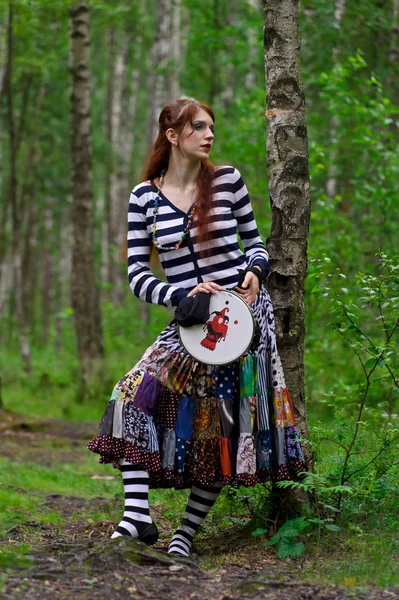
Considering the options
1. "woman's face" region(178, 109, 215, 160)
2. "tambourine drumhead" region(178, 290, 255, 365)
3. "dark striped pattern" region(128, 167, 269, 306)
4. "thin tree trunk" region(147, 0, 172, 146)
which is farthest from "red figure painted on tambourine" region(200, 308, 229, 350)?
"thin tree trunk" region(147, 0, 172, 146)

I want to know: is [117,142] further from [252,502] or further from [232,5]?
[252,502]

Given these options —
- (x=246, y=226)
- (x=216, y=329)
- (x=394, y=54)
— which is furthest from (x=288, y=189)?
(x=394, y=54)

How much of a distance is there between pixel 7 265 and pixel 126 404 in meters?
15.3

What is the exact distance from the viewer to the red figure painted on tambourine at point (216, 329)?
166 inches

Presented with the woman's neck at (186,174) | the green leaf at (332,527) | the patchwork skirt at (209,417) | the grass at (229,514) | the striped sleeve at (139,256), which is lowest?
the grass at (229,514)

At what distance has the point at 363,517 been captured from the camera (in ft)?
15.3

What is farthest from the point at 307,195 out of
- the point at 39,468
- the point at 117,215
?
the point at 117,215

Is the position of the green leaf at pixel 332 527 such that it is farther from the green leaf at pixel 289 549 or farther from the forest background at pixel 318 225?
the green leaf at pixel 289 549

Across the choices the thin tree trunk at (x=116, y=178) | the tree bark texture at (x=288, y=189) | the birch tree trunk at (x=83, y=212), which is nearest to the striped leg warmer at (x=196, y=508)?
the tree bark texture at (x=288, y=189)

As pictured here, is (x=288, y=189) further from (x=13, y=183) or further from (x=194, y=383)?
(x=13, y=183)

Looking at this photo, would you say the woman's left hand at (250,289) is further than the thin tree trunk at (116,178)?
No

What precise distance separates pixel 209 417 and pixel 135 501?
561mm

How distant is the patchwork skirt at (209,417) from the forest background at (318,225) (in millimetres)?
290

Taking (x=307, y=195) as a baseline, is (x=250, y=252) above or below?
below
